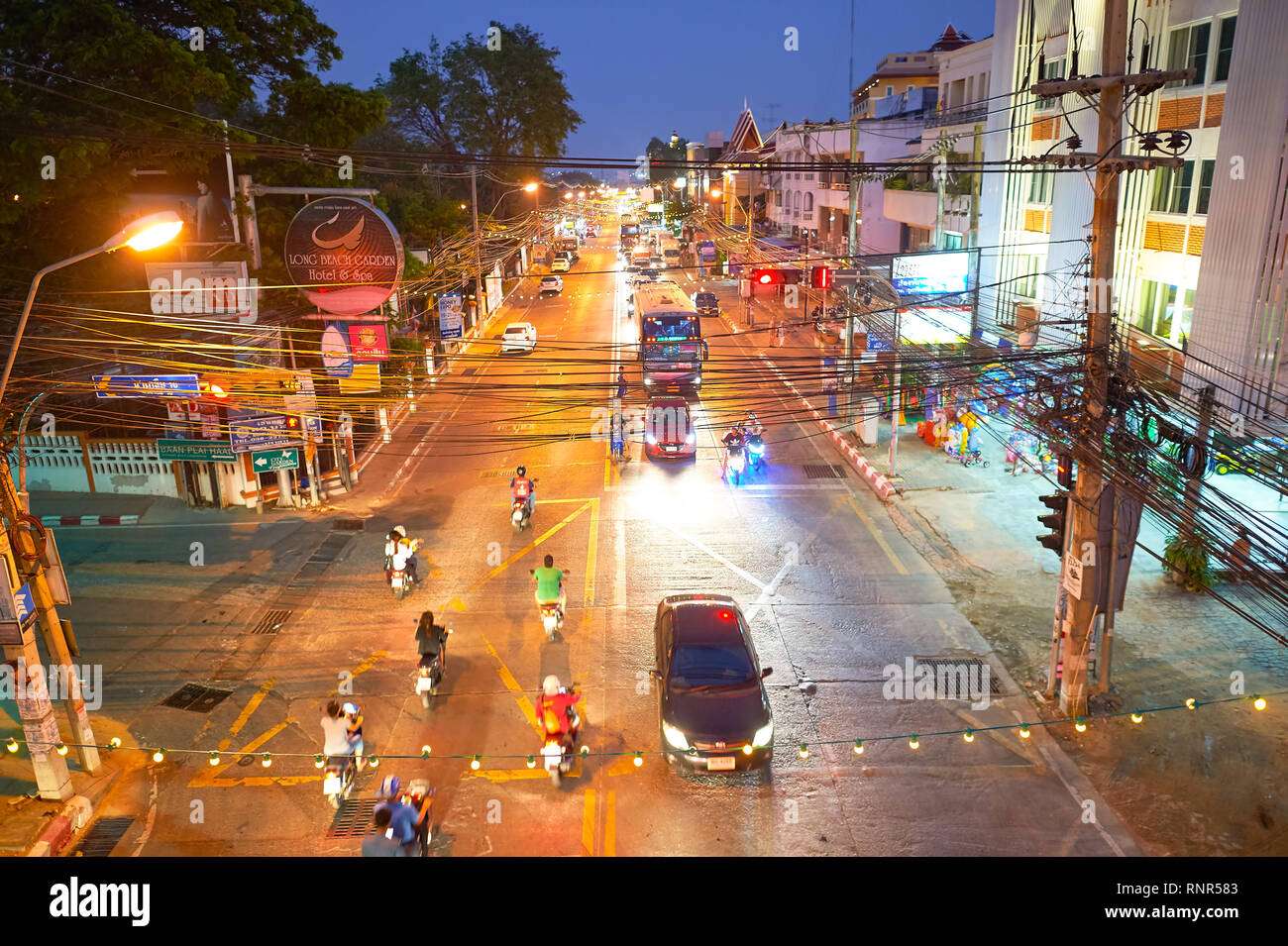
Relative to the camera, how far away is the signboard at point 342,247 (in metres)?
18.2

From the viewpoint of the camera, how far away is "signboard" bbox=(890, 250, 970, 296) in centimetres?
2770

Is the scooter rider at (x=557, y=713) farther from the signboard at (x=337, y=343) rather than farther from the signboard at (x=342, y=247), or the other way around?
the signboard at (x=337, y=343)

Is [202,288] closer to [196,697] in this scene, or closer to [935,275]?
[196,697]

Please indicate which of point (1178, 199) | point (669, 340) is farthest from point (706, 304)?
point (1178, 199)

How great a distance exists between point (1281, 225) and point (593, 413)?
19.5m

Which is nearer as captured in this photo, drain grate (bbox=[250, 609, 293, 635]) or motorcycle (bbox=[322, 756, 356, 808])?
motorcycle (bbox=[322, 756, 356, 808])

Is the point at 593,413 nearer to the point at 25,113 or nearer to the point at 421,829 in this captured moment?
the point at 25,113

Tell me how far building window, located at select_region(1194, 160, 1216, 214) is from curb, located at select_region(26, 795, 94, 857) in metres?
21.0

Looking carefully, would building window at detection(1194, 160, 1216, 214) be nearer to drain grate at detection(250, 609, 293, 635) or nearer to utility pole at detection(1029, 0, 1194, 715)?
utility pole at detection(1029, 0, 1194, 715)

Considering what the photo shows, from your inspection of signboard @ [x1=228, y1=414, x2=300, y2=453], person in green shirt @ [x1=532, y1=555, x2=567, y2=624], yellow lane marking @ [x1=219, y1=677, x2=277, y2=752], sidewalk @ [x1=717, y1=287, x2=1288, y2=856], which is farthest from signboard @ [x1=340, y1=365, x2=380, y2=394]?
sidewalk @ [x1=717, y1=287, x2=1288, y2=856]

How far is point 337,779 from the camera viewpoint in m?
9.97

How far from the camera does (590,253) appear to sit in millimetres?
88250

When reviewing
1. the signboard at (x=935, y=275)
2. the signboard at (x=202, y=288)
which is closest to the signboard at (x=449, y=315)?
the signboard at (x=202, y=288)

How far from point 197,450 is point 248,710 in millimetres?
8505
